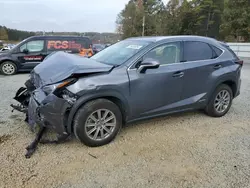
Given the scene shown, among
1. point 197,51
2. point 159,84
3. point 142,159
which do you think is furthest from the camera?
point 197,51

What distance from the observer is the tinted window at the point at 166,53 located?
3727 millimetres

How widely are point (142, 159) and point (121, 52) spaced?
1811 millimetres

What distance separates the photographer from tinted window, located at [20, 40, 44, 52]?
9785 millimetres

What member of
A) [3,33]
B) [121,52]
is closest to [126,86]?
[121,52]

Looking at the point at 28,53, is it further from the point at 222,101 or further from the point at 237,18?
the point at 237,18

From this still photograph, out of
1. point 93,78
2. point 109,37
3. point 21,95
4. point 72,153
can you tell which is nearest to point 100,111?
point 93,78

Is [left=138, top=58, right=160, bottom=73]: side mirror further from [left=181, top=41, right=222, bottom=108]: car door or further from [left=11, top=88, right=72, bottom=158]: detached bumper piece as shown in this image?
[left=11, top=88, right=72, bottom=158]: detached bumper piece

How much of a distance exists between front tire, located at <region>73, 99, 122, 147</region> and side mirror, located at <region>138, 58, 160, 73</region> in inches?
26.4

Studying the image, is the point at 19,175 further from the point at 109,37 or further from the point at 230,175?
the point at 109,37

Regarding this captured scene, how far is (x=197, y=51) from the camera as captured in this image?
418 cm

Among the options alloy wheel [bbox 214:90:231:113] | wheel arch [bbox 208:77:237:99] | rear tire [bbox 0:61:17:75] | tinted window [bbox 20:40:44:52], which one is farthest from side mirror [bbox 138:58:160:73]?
rear tire [bbox 0:61:17:75]

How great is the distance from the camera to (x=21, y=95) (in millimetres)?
4102

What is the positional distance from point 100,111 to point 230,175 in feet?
5.91

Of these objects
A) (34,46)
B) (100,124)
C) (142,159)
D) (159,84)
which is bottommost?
(142,159)
